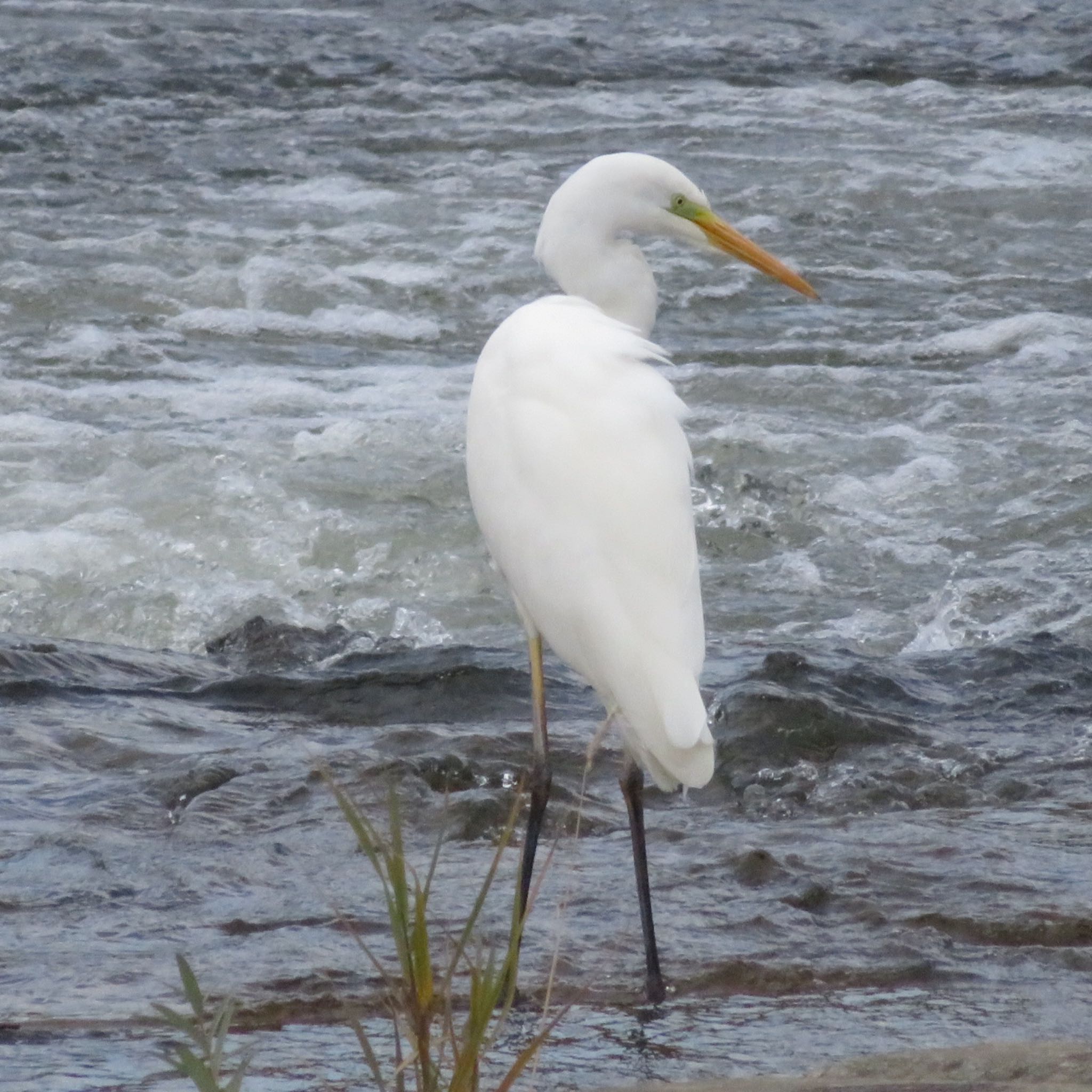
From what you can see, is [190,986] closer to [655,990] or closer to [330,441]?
[655,990]

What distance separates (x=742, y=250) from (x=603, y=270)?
359 millimetres

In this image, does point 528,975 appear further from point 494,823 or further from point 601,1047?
point 494,823

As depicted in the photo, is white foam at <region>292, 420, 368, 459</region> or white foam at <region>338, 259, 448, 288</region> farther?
white foam at <region>338, 259, 448, 288</region>

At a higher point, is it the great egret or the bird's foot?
the great egret

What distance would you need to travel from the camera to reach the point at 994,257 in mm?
7406

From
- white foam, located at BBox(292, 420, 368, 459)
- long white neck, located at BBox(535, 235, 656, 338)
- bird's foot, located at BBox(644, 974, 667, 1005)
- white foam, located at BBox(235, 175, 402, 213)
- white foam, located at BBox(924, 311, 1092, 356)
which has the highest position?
long white neck, located at BBox(535, 235, 656, 338)

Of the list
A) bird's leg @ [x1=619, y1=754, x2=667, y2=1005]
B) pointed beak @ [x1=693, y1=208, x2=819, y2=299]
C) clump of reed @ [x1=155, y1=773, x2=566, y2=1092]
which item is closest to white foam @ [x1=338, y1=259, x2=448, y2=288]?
pointed beak @ [x1=693, y1=208, x2=819, y2=299]

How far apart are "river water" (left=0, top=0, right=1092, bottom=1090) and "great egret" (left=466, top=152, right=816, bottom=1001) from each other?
27 centimetres

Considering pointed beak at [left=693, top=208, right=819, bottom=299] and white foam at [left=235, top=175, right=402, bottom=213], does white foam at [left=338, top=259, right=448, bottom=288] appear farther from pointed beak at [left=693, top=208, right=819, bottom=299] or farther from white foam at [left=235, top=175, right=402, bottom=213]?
pointed beak at [left=693, top=208, right=819, bottom=299]

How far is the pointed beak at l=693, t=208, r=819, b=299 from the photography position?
3.13 m

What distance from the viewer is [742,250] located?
10.6 feet

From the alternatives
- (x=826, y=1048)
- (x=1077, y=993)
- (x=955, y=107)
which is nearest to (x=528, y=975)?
(x=826, y=1048)

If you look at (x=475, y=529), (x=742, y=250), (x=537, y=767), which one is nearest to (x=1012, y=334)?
(x=475, y=529)

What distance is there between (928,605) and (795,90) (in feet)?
18.7
